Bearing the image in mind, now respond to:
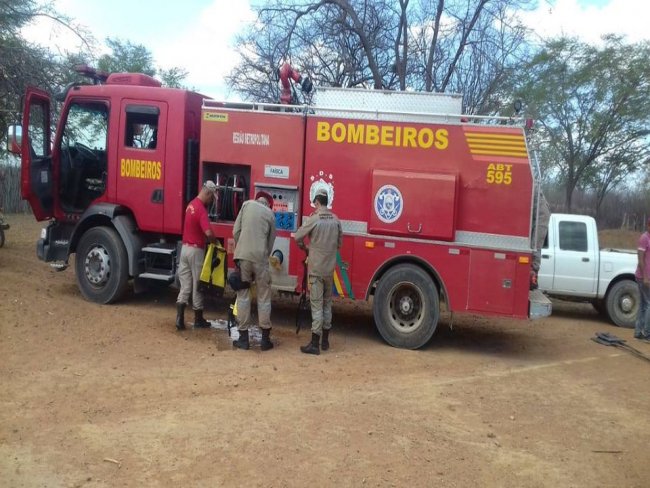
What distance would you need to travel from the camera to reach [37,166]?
29.8ft

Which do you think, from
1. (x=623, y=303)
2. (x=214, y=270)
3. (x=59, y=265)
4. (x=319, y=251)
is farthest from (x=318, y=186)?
(x=623, y=303)

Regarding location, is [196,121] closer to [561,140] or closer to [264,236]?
[264,236]

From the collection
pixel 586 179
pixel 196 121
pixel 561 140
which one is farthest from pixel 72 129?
pixel 586 179

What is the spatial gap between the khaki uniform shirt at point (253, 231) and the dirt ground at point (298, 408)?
118 centimetres

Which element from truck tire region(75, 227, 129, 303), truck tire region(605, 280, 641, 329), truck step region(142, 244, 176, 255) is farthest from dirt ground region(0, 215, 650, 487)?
truck tire region(605, 280, 641, 329)

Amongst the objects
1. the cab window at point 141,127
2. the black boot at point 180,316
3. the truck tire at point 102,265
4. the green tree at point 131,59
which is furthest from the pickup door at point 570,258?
the green tree at point 131,59

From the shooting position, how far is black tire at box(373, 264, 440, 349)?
7578 mm

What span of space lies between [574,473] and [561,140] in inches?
725

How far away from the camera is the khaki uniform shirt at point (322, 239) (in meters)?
7.12

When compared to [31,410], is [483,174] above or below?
above

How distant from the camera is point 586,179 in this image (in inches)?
886

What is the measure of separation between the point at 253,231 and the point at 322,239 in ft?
2.81

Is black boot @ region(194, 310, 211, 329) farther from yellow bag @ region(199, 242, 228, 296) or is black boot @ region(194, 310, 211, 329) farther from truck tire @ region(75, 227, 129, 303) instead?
truck tire @ region(75, 227, 129, 303)

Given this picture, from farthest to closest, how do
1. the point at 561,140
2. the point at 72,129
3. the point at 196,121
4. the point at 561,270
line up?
the point at 561,140 < the point at 561,270 < the point at 72,129 < the point at 196,121
